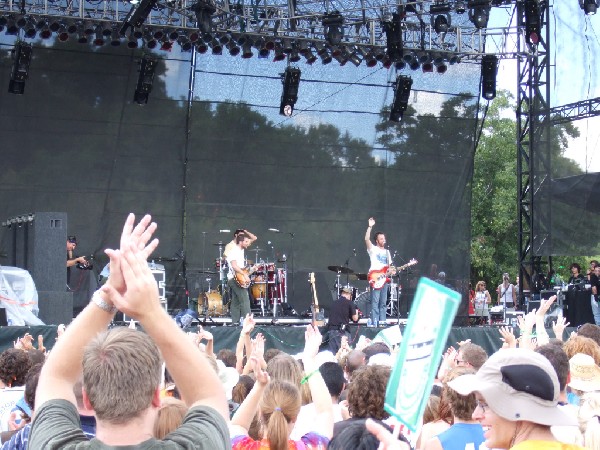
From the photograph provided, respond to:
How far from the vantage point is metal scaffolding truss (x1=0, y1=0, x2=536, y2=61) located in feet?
54.6

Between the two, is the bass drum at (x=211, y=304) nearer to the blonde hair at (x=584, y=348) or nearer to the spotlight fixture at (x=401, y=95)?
the spotlight fixture at (x=401, y=95)

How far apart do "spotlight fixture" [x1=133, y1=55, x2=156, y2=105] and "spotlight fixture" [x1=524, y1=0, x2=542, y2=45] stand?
6.87 meters

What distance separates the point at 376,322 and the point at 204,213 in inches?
177

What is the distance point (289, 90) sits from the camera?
1898 cm

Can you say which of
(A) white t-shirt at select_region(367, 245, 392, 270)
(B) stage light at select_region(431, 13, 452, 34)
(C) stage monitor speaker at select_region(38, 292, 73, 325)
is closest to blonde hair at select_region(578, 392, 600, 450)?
(C) stage monitor speaker at select_region(38, 292, 73, 325)

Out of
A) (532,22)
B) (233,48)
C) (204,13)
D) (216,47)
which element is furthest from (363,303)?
(204,13)

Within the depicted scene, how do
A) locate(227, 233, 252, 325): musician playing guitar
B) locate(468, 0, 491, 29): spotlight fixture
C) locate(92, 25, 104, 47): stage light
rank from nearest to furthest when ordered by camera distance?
locate(227, 233, 252, 325): musician playing guitar, locate(468, 0, 491, 29): spotlight fixture, locate(92, 25, 104, 47): stage light

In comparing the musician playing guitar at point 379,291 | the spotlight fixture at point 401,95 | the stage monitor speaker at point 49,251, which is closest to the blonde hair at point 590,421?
the stage monitor speaker at point 49,251

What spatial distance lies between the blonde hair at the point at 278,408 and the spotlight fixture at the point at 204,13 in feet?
40.7

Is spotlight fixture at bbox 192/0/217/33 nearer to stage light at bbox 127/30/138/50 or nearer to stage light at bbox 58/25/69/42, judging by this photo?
stage light at bbox 127/30/138/50

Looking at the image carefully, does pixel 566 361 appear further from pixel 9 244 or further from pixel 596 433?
pixel 9 244

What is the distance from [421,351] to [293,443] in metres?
1.76

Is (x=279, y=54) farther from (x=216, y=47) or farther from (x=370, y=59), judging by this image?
(x=370, y=59)

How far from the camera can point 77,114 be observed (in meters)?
18.3
